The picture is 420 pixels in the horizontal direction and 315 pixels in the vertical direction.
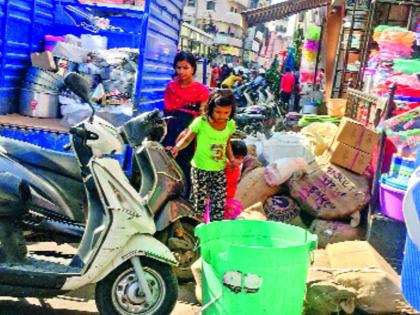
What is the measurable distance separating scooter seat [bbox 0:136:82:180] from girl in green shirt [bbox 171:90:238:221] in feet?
2.93

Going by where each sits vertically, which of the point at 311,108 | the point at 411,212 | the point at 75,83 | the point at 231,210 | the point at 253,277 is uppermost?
the point at 75,83

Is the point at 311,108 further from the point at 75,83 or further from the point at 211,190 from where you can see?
the point at 75,83

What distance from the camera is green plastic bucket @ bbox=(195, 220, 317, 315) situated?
8.61ft

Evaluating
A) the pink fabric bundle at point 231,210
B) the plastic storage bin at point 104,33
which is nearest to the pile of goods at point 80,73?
the plastic storage bin at point 104,33

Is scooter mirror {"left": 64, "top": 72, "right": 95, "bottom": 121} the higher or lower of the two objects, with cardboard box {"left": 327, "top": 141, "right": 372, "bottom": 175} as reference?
higher

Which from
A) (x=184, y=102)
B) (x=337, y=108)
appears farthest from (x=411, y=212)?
(x=337, y=108)

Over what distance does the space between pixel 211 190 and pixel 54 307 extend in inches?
61.4

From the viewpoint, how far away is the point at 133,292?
10.8ft

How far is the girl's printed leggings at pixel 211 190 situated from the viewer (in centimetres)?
461

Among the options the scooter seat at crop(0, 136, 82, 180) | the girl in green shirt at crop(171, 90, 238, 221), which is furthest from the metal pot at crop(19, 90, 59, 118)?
the scooter seat at crop(0, 136, 82, 180)

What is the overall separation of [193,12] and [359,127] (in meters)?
56.7

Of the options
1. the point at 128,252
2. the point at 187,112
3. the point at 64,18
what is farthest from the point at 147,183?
the point at 64,18

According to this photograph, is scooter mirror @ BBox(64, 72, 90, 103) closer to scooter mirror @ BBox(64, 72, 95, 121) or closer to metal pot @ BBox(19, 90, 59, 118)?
scooter mirror @ BBox(64, 72, 95, 121)

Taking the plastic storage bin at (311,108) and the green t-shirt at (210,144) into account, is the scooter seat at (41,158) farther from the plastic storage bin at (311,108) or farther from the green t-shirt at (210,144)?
the plastic storage bin at (311,108)
